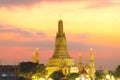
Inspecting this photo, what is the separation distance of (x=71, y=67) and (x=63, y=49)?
18.4 ft

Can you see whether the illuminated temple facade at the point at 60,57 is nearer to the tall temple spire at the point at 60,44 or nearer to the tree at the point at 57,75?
the tall temple spire at the point at 60,44

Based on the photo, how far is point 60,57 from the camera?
414 ft

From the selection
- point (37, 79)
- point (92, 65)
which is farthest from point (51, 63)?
point (37, 79)

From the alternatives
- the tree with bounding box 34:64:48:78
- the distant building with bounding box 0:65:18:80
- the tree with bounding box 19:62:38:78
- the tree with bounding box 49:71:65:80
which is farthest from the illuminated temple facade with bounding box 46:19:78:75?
the tree with bounding box 19:62:38:78

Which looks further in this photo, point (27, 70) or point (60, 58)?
point (60, 58)

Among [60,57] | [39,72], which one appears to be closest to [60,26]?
[60,57]

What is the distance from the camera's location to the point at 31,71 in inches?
3907

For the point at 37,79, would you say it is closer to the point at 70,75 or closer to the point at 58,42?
the point at 70,75

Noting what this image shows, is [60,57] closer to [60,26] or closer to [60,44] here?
[60,44]

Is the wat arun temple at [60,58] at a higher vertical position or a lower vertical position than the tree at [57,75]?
higher

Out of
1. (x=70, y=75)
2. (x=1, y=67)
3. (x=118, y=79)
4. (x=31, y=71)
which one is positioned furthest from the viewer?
(x=1, y=67)

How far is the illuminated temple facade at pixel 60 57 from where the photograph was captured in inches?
4926

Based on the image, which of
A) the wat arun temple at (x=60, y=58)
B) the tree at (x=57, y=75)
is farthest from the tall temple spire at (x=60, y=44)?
the tree at (x=57, y=75)

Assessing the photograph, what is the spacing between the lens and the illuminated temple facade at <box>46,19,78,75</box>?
125m
